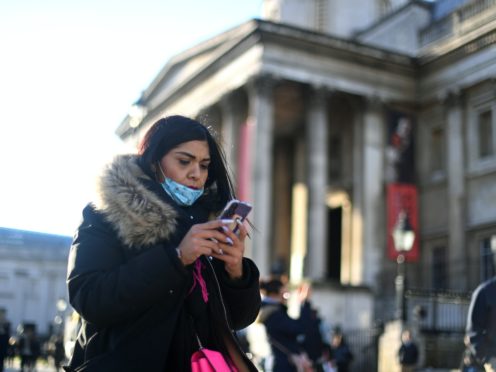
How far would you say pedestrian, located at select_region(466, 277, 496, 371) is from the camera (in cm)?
613

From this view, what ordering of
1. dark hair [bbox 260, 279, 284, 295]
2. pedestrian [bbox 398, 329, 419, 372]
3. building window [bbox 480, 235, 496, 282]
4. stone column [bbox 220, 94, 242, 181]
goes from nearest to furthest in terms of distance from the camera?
dark hair [bbox 260, 279, 284, 295]
pedestrian [bbox 398, 329, 419, 372]
building window [bbox 480, 235, 496, 282]
stone column [bbox 220, 94, 242, 181]

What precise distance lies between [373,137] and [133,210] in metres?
28.0

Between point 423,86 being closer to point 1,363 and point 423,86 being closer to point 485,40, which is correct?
point 485,40

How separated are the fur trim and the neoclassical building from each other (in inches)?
936

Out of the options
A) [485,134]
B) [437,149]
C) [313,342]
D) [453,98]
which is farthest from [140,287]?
[437,149]

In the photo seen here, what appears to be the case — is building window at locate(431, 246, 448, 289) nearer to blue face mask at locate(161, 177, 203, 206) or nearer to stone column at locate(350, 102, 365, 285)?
stone column at locate(350, 102, 365, 285)

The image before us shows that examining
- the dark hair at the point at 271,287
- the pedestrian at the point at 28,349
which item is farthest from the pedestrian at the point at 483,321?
the pedestrian at the point at 28,349

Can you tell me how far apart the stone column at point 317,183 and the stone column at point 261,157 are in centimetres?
167

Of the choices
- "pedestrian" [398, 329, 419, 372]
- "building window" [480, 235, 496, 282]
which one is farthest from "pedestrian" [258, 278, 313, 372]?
"building window" [480, 235, 496, 282]

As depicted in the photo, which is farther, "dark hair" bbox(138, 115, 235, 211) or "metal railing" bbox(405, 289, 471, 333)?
"metal railing" bbox(405, 289, 471, 333)

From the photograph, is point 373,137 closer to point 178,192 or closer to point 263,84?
point 263,84

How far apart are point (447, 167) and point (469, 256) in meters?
3.69

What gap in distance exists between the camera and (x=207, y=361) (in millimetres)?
2580

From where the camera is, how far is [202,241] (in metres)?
2.60
